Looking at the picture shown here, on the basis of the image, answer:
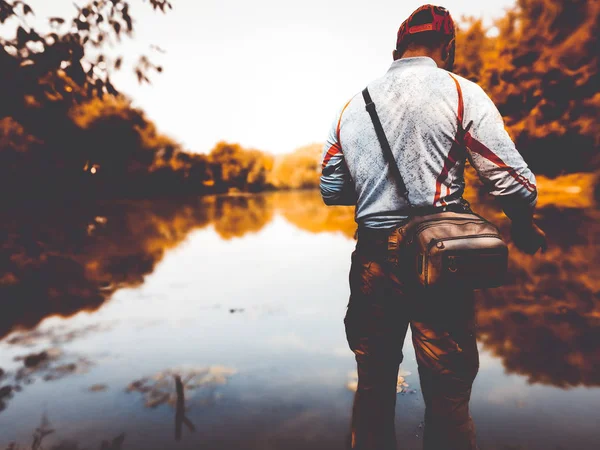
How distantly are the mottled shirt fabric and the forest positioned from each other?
2317 millimetres

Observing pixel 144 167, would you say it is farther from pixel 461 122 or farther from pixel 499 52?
pixel 461 122

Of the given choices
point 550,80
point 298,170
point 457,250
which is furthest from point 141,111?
point 298,170

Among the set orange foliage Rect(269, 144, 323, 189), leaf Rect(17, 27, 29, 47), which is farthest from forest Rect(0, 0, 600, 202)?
orange foliage Rect(269, 144, 323, 189)

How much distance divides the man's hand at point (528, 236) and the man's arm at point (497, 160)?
92 mm

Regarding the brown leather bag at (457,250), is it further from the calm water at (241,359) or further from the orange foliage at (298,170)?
the orange foliage at (298,170)

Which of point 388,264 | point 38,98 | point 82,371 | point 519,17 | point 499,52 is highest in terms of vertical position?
point 519,17

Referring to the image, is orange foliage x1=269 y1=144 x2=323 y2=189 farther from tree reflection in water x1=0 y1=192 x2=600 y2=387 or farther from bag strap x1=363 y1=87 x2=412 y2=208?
bag strap x1=363 y1=87 x2=412 y2=208

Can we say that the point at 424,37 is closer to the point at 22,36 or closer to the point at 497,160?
the point at 497,160

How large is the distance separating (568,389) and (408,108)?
258 centimetres

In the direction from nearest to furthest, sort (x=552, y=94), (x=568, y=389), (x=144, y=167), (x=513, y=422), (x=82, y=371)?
(x=513, y=422) < (x=568, y=389) < (x=82, y=371) < (x=552, y=94) < (x=144, y=167)

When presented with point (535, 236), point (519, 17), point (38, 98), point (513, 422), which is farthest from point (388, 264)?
point (519, 17)

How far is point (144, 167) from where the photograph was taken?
43.8m

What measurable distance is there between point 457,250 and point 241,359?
8.73 ft

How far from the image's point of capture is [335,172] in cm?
216
